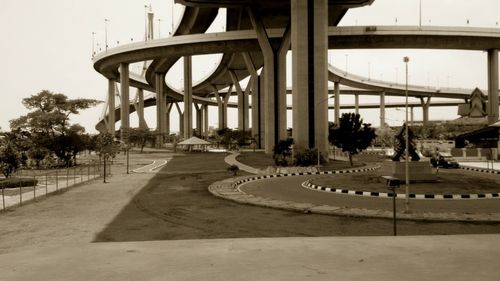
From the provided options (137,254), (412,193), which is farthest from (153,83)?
(137,254)

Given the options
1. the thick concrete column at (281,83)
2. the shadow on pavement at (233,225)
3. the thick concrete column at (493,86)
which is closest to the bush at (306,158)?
the shadow on pavement at (233,225)

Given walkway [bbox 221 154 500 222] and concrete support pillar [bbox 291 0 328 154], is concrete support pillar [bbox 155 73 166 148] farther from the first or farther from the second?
walkway [bbox 221 154 500 222]

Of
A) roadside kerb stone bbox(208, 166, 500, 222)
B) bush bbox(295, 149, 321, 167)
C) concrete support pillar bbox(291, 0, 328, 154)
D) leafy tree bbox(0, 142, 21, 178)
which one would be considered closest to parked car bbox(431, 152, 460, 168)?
bush bbox(295, 149, 321, 167)

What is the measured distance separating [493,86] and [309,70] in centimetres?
4256

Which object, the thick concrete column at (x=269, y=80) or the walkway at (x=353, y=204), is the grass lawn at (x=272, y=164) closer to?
the thick concrete column at (x=269, y=80)

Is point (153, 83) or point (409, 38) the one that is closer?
point (409, 38)

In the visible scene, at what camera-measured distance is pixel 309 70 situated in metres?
46.8

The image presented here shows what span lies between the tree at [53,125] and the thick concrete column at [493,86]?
60.5 metres

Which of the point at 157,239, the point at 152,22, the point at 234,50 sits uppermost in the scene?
the point at 152,22

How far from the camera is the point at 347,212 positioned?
55.3 ft

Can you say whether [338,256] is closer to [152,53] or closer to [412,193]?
[412,193]

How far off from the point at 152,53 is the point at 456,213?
65.0m

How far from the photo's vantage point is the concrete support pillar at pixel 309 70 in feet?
151

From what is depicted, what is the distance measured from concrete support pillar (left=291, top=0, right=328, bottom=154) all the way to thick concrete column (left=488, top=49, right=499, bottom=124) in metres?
37.3
